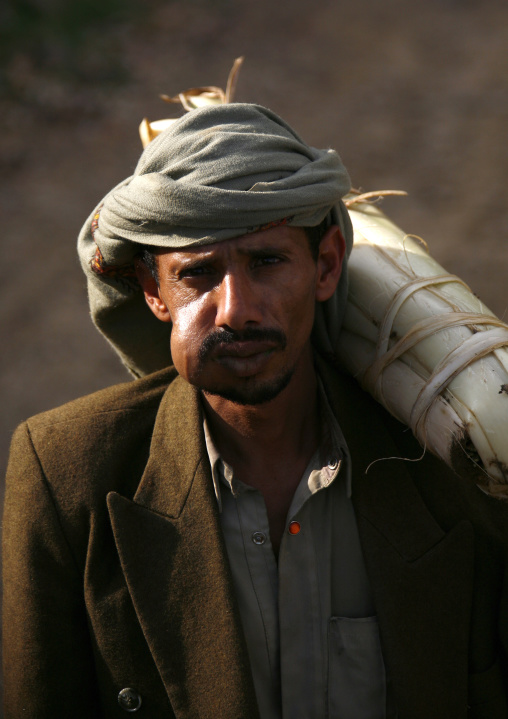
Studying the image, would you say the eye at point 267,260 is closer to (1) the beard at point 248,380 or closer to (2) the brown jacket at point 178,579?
(1) the beard at point 248,380

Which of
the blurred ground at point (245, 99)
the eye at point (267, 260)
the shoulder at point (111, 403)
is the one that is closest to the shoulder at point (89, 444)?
the shoulder at point (111, 403)

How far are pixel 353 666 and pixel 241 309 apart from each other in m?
1.02

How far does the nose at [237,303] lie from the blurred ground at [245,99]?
3.44m

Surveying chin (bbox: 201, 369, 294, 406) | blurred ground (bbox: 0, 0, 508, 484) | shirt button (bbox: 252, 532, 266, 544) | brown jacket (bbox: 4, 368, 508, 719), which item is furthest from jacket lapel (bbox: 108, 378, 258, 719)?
blurred ground (bbox: 0, 0, 508, 484)

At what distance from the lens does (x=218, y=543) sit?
7.16 ft

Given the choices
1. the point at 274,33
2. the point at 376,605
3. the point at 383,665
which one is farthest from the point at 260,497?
the point at 274,33

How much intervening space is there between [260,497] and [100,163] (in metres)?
5.39

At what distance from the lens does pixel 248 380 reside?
211 centimetres

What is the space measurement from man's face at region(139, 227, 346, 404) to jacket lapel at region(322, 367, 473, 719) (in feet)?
1.19

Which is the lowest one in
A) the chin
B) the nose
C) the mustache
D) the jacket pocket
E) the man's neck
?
the jacket pocket

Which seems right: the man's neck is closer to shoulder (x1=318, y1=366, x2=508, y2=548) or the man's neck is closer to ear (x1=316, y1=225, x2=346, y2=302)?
shoulder (x1=318, y1=366, x2=508, y2=548)

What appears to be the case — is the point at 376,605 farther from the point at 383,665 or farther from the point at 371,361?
the point at 371,361

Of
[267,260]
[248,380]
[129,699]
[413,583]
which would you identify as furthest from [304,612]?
[267,260]

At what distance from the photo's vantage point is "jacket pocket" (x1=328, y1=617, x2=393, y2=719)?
7.29 feet
